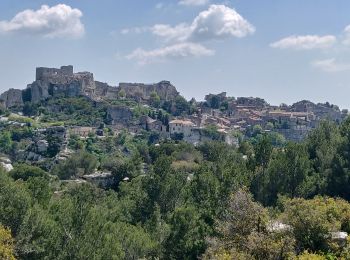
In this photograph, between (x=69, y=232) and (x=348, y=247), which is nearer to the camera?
(x=348, y=247)

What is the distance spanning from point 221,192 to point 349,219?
10.4 m

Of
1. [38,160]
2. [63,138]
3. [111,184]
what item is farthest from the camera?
[63,138]

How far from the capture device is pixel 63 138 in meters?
86.6

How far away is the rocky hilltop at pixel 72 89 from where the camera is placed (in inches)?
4833

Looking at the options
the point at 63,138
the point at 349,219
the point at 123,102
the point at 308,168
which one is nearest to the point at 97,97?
the point at 123,102

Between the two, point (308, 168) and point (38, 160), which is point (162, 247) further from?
point (38, 160)

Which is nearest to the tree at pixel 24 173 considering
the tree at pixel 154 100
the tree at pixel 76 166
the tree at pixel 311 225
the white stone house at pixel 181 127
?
the tree at pixel 76 166

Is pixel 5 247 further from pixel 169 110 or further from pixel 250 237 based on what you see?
pixel 169 110

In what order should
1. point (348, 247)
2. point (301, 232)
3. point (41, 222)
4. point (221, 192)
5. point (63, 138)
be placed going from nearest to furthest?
point (348, 247)
point (301, 232)
point (41, 222)
point (221, 192)
point (63, 138)

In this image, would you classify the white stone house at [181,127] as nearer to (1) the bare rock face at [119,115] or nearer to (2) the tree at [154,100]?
(1) the bare rock face at [119,115]

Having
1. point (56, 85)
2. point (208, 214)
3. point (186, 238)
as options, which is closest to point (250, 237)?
point (186, 238)

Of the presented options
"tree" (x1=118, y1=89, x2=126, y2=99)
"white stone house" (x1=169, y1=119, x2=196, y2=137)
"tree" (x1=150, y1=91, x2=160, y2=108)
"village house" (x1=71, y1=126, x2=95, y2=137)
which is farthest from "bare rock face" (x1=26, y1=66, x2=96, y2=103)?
"white stone house" (x1=169, y1=119, x2=196, y2=137)

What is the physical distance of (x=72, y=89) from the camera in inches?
4830

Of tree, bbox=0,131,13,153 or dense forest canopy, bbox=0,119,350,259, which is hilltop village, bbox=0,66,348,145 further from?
dense forest canopy, bbox=0,119,350,259
